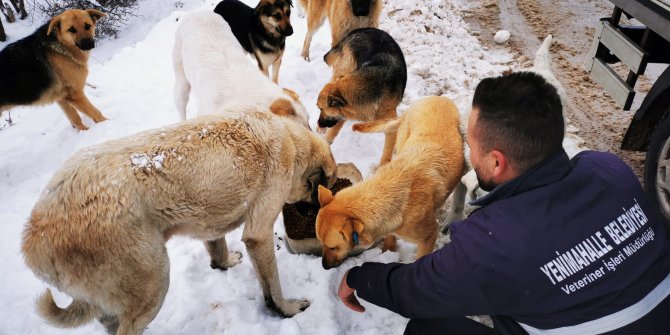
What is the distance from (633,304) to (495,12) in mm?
7890

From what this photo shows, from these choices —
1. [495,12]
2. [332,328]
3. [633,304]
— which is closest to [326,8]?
[495,12]

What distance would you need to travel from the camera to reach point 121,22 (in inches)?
565

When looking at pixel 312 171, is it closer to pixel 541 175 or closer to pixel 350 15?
pixel 541 175

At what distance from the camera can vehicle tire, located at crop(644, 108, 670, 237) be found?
3.16m

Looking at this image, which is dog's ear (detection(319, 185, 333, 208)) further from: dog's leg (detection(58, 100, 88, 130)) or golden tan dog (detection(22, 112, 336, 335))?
dog's leg (detection(58, 100, 88, 130))

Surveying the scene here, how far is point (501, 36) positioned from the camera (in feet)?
22.9

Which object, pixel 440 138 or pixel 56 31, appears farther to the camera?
pixel 56 31

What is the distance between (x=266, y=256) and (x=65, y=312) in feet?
4.44

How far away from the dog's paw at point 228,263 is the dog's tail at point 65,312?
1.16m

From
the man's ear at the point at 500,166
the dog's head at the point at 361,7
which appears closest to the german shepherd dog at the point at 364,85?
the dog's head at the point at 361,7

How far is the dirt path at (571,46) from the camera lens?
510cm

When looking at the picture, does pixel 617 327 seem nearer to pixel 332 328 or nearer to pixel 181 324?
pixel 332 328

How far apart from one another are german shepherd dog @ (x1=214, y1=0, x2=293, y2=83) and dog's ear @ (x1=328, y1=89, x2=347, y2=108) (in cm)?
207

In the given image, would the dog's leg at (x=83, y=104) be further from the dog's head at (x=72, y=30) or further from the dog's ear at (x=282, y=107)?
the dog's ear at (x=282, y=107)
